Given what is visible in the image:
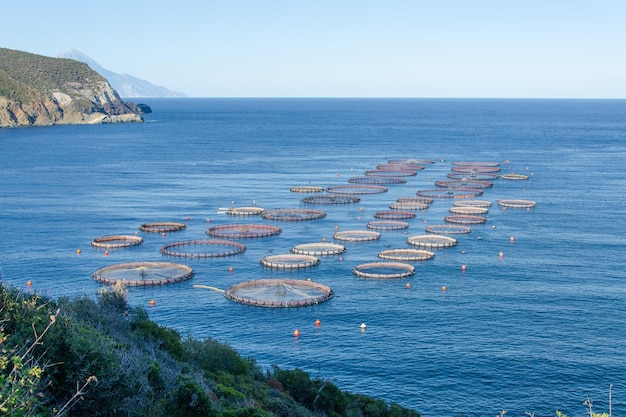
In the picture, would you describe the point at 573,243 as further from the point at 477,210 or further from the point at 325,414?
the point at 325,414

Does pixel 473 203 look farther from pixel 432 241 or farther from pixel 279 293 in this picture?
pixel 279 293

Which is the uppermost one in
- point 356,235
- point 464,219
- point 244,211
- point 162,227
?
point 464,219

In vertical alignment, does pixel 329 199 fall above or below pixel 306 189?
below

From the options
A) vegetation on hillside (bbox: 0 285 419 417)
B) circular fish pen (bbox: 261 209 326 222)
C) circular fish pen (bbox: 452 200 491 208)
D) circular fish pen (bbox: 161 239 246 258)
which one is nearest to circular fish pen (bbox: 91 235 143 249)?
circular fish pen (bbox: 161 239 246 258)

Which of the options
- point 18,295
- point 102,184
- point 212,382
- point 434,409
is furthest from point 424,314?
point 102,184

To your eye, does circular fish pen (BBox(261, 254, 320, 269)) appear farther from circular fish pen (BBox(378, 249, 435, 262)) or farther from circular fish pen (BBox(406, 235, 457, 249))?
circular fish pen (BBox(406, 235, 457, 249))

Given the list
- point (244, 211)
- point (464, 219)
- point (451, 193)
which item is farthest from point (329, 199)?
point (464, 219)

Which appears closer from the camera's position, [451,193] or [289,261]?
[289,261]
